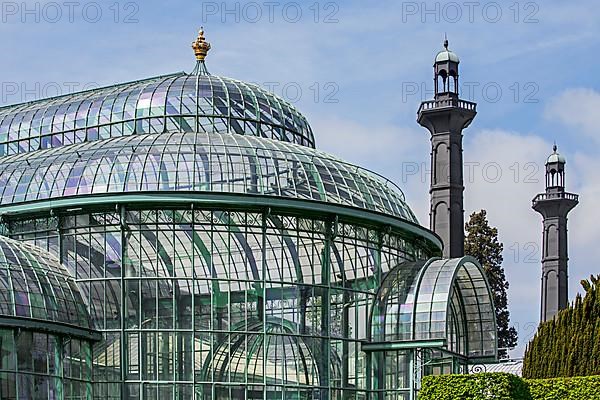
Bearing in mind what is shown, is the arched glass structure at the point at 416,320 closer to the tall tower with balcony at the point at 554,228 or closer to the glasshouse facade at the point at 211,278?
the glasshouse facade at the point at 211,278

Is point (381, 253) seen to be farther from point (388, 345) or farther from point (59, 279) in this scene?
point (59, 279)

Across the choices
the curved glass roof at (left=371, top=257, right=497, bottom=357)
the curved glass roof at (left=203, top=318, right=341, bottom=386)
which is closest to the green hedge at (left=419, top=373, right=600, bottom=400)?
the curved glass roof at (left=371, top=257, right=497, bottom=357)

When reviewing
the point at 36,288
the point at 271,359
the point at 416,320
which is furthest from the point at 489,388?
the point at 36,288

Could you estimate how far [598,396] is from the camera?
144ft

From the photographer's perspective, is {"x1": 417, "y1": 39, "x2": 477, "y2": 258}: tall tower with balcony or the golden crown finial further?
{"x1": 417, "y1": 39, "x2": 477, "y2": 258}: tall tower with balcony

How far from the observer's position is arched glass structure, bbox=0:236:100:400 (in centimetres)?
4138

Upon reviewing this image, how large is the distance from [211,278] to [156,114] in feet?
33.6

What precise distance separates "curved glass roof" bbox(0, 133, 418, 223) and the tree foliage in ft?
25.9

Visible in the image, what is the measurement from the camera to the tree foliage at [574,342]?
4922 cm

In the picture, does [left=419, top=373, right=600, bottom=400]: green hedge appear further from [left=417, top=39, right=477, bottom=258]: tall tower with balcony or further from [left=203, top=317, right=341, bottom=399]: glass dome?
[left=417, top=39, right=477, bottom=258]: tall tower with balcony

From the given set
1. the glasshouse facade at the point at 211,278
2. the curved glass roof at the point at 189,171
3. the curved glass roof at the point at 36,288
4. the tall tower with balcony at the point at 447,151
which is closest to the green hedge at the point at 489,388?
the glasshouse facade at the point at 211,278

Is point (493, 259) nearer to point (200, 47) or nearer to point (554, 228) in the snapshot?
point (554, 228)

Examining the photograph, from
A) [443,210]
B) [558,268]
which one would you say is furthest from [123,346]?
[558,268]

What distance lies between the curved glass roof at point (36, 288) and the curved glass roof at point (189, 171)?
3.19 m
